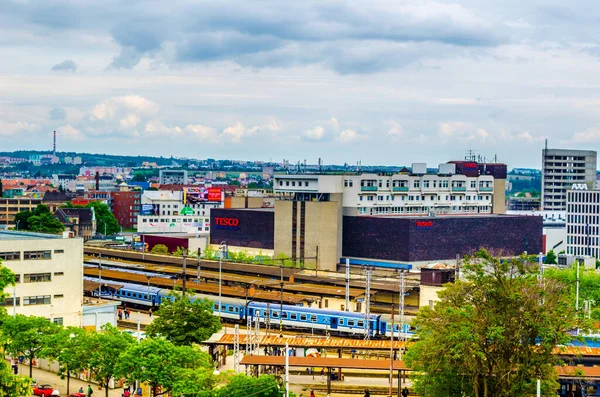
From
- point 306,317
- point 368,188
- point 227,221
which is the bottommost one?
point 306,317

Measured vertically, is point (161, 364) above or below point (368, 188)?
below

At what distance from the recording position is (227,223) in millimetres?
136750

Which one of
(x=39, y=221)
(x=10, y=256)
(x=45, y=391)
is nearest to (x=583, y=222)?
(x=39, y=221)

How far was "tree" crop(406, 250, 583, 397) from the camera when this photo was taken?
43.8 metres

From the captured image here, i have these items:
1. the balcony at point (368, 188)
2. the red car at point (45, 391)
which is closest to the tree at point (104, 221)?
the balcony at point (368, 188)

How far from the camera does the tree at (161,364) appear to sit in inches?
1801

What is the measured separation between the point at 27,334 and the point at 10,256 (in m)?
13.5

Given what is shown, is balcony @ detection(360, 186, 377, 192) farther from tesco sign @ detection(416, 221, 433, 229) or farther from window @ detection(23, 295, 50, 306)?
window @ detection(23, 295, 50, 306)

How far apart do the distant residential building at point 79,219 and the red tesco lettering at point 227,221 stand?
45.2m

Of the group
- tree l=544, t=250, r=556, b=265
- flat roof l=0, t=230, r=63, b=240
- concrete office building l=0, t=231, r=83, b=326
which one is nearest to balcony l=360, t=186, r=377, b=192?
tree l=544, t=250, r=556, b=265

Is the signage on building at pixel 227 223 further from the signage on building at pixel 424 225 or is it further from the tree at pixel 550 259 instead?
the tree at pixel 550 259

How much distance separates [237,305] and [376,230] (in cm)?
3870

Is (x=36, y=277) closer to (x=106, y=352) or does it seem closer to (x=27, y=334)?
(x=27, y=334)

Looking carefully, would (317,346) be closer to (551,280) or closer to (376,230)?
(551,280)
